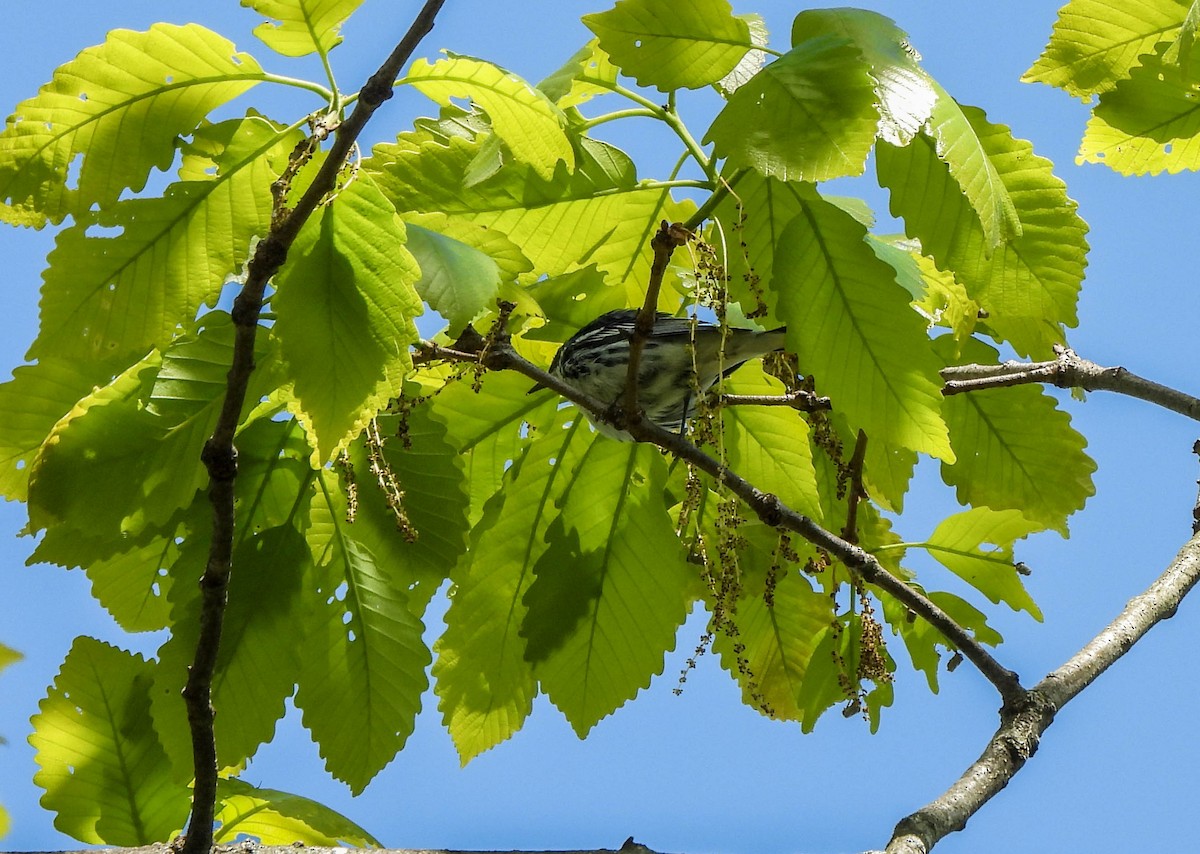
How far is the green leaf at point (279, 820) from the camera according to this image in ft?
7.91

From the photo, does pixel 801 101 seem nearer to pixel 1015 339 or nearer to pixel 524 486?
pixel 1015 339

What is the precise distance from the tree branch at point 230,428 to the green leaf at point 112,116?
386 mm

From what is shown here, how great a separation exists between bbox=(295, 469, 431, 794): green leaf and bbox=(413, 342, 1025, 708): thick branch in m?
0.45

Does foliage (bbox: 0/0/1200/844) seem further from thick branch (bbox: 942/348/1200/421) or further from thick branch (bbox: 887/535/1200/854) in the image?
thick branch (bbox: 887/535/1200/854)

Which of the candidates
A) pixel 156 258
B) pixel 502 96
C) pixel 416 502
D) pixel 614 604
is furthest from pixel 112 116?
pixel 614 604

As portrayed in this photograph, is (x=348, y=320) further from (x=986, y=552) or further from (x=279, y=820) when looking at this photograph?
(x=986, y=552)

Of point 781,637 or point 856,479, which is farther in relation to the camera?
point 781,637

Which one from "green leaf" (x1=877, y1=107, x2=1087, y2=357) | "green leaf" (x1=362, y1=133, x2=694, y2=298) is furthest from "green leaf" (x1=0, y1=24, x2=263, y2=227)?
"green leaf" (x1=877, y1=107, x2=1087, y2=357)

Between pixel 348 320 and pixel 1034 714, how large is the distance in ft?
4.34

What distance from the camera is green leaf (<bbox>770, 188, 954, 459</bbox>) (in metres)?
2.03

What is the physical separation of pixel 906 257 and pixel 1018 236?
34 centimetres

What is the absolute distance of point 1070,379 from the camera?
8.77 feet

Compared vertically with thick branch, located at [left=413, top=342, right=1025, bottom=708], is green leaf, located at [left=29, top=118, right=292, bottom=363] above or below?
above

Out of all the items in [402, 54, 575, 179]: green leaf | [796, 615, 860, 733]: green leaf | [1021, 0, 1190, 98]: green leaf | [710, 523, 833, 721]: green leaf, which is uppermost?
[1021, 0, 1190, 98]: green leaf
